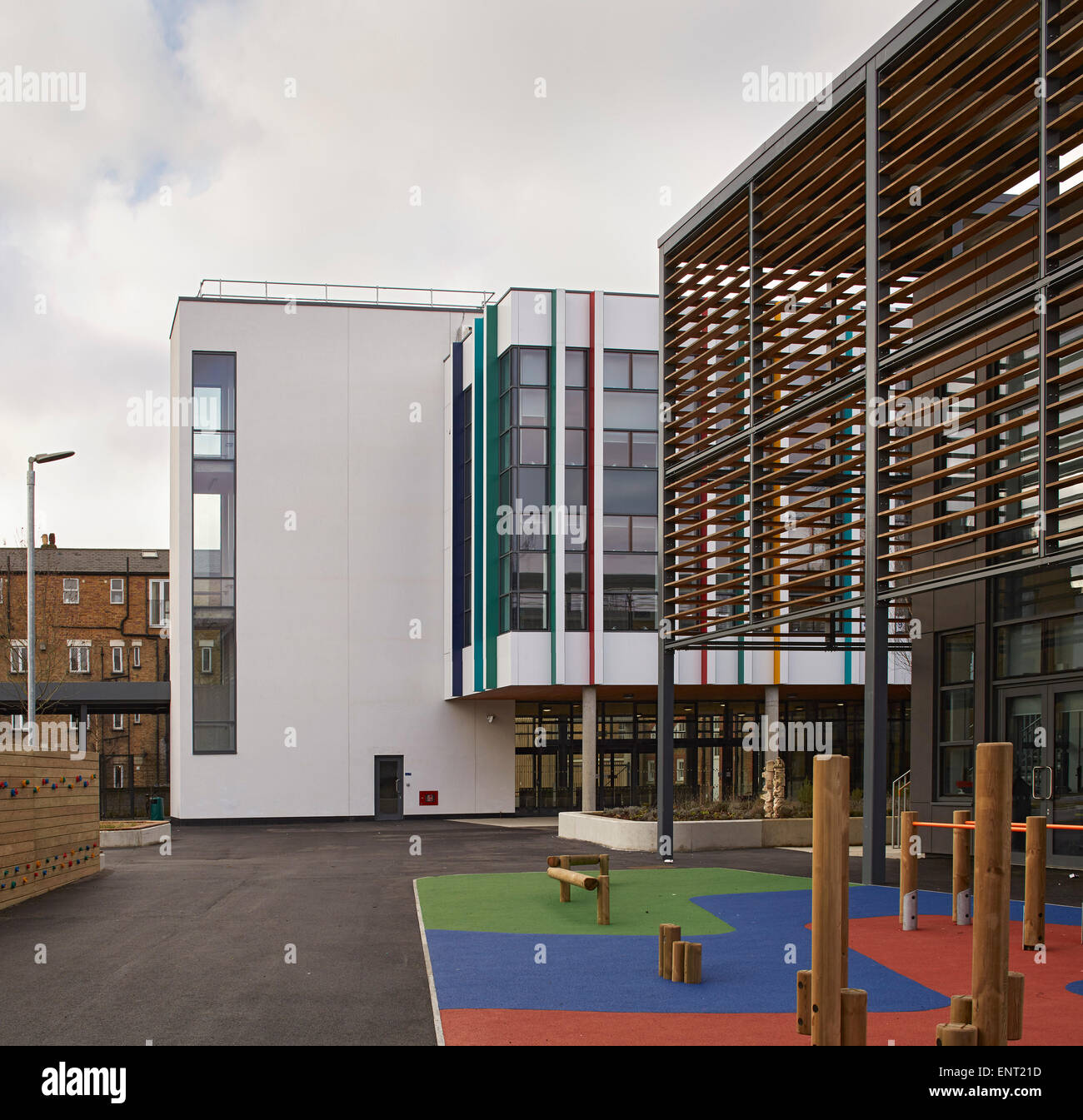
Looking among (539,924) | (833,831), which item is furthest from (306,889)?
(833,831)

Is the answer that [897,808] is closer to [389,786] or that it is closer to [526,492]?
[526,492]

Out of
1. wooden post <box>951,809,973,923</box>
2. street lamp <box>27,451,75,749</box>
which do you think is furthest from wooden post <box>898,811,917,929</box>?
street lamp <box>27,451,75,749</box>

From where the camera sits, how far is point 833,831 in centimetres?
→ 599

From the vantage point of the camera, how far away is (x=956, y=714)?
61.1 feet

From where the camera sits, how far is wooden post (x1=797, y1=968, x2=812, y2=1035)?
681 centimetres

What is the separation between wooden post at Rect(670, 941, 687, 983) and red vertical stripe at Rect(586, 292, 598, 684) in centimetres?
2237

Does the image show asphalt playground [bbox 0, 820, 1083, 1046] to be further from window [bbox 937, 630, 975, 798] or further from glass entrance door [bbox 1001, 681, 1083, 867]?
window [bbox 937, 630, 975, 798]

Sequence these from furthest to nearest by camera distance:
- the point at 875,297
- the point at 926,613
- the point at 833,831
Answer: the point at 926,613, the point at 875,297, the point at 833,831

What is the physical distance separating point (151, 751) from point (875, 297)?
48.3 metres

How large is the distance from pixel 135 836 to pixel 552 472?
1341 centimetres

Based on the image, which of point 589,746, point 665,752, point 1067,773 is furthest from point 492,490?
point 1067,773

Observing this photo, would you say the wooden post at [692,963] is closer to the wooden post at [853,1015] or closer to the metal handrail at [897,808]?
the wooden post at [853,1015]

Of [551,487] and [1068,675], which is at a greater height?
[551,487]
